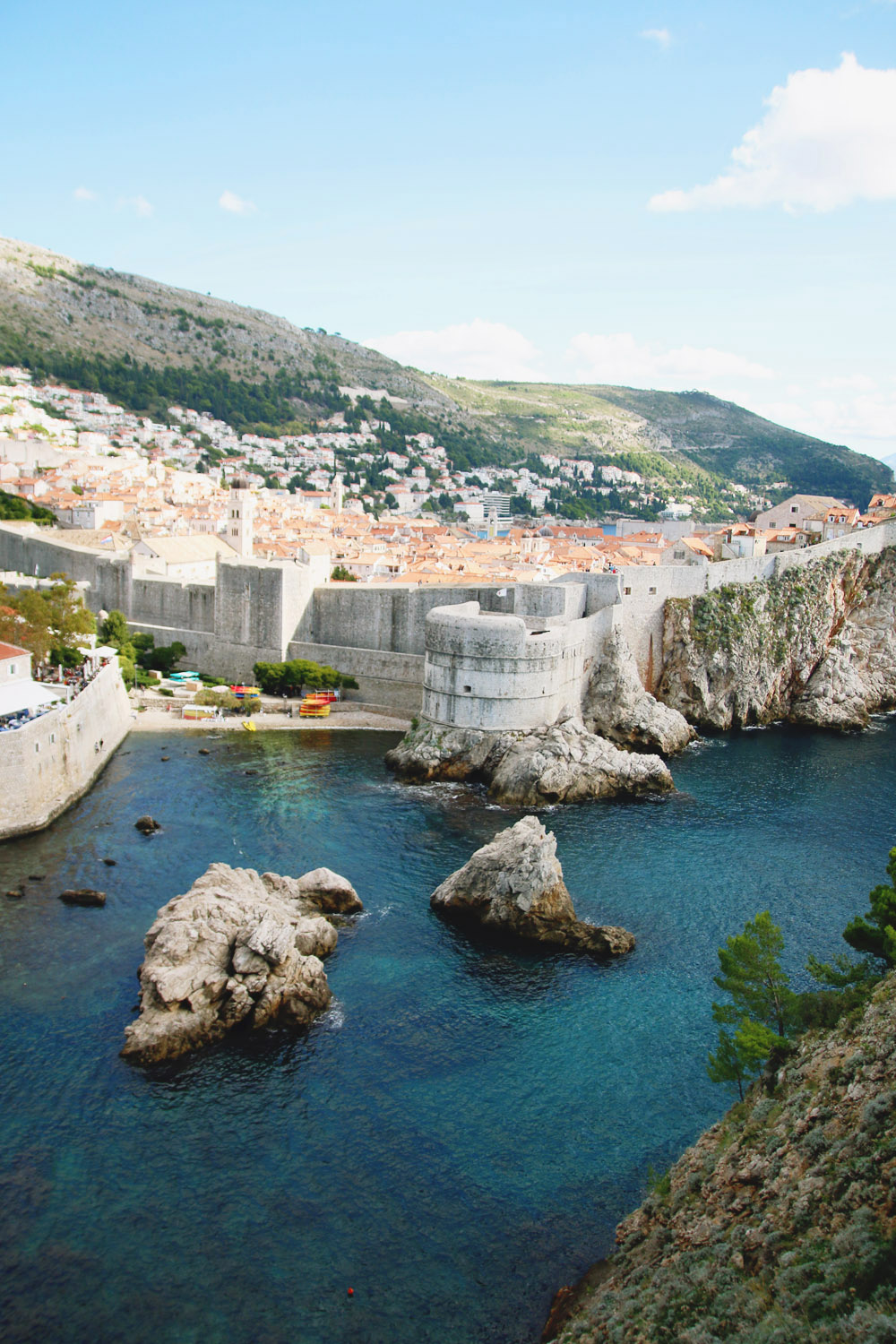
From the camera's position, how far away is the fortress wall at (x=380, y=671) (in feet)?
120

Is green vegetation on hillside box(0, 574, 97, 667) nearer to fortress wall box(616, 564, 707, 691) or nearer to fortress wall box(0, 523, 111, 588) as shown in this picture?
fortress wall box(0, 523, 111, 588)

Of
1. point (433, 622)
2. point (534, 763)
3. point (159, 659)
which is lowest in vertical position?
point (534, 763)

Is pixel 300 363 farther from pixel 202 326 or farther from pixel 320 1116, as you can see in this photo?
pixel 320 1116

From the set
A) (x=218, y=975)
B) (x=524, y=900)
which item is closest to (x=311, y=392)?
(x=524, y=900)

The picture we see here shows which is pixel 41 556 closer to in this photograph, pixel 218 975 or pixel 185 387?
pixel 218 975

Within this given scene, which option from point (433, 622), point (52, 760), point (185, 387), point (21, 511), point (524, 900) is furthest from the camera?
point (185, 387)

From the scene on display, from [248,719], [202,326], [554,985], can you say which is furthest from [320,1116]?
[202,326]

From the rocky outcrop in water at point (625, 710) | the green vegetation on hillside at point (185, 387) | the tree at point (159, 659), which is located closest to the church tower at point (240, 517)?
the tree at point (159, 659)

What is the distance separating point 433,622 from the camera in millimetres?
31641

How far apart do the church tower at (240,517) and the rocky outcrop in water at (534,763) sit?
2251 centimetres

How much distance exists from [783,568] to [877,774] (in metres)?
12.4

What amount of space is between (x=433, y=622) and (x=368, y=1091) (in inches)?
723

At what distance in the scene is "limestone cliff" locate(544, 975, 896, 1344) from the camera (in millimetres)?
7305

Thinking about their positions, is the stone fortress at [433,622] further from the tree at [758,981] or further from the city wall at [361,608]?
the tree at [758,981]
